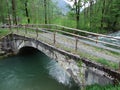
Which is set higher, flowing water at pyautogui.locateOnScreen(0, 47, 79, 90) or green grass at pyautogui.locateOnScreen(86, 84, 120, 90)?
green grass at pyautogui.locateOnScreen(86, 84, 120, 90)

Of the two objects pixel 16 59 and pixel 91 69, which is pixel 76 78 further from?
pixel 16 59

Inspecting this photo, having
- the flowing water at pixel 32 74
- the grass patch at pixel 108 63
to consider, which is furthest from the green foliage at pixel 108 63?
the flowing water at pixel 32 74

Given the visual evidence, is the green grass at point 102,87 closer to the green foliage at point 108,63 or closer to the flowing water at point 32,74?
the green foliage at point 108,63

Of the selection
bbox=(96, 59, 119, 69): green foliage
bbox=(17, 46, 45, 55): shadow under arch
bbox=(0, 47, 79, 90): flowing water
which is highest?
bbox=(96, 59, 119, 69): green foliage

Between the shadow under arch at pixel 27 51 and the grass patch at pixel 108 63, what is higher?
the grass patch at pixel 108 63

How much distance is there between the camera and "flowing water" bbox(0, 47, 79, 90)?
41.0 ft

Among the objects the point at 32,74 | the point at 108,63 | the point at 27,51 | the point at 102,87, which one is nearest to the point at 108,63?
the point at 108,63

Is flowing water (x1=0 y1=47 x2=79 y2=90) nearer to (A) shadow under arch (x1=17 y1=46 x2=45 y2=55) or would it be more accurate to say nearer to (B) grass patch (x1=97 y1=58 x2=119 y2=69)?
(A) shadow under arch (x1=17 y1=46 x2=45 y2=55)

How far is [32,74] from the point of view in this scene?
1489cm

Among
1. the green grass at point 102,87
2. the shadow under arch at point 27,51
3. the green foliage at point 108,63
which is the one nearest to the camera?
the green grass at point 102,87

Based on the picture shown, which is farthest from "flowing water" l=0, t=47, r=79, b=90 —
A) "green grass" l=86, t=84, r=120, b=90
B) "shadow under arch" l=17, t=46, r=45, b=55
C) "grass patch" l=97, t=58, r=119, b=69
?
"grass patch" l=97, t=58, r=119, b=69

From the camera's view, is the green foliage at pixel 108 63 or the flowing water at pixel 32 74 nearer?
the green foliage at pixel 108 63

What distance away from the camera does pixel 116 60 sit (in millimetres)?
8453

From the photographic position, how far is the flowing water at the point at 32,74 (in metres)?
12.5
